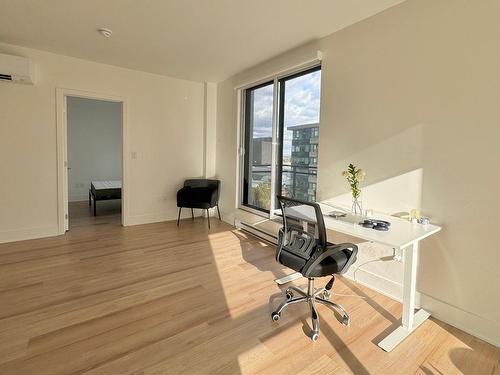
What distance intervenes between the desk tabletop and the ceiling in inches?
75.6

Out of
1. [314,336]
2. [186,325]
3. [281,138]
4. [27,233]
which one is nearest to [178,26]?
[281,138]

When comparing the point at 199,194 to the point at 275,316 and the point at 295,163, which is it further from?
the point at 275,316

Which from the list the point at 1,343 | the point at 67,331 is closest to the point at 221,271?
the point at 67,331

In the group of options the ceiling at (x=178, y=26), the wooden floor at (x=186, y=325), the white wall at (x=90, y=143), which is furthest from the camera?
the white wall at (x=90, y=143)

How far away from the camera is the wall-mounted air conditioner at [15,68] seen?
11.5 ft

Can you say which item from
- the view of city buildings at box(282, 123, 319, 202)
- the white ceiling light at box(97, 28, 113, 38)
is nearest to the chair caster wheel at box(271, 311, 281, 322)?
the view of city buildings at box(282, 123, 319, 202)

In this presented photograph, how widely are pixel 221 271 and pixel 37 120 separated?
3397mm

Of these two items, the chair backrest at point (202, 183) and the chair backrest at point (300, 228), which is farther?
the chair backrest at point (202, 183)

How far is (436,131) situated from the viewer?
227 cm

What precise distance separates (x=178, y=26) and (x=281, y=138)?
1.89 metres

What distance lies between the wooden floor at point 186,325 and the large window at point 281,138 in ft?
3.75

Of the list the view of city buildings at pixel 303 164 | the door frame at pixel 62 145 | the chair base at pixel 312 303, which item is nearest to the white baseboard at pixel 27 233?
the door frame at pixel 62 145

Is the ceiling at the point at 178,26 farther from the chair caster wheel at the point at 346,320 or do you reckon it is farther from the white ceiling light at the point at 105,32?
the chair caster wheel at the point at 346,320

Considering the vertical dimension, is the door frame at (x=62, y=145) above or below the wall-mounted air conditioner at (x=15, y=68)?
below
